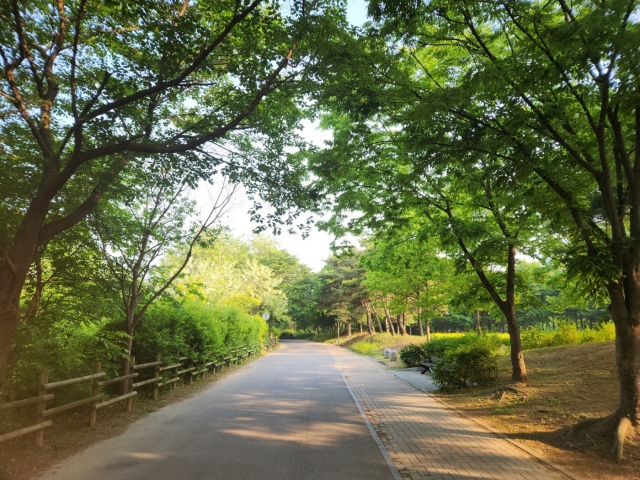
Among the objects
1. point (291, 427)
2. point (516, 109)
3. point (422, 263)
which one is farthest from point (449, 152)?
point (422, 263)

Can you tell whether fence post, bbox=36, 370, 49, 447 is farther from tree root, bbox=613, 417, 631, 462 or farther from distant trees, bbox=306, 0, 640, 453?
tree root, bbox=613, 417, 631, 462

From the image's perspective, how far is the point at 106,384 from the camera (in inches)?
295

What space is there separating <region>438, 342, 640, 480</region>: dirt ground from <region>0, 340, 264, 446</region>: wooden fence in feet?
24.4

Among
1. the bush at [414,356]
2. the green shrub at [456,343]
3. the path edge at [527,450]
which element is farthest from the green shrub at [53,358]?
the bush at [414,356]

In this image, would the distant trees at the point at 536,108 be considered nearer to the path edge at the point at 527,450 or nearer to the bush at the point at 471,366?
the path edge at the point at 527,450

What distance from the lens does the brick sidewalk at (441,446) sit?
4883 mm

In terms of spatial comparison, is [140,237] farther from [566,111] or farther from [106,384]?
[566,111]

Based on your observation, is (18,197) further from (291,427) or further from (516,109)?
(516,109)

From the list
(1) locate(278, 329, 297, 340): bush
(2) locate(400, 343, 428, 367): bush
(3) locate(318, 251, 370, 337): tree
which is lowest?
(1) locate(278, 329, 297, 340): bush

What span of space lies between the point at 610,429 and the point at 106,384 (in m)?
8.74

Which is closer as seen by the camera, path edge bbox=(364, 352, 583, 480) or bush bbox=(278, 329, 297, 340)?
path edge bbox=(364, 352, 583, 480)

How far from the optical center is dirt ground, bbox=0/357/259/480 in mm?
5043

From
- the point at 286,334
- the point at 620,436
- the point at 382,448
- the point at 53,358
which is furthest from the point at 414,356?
the point at 286,334

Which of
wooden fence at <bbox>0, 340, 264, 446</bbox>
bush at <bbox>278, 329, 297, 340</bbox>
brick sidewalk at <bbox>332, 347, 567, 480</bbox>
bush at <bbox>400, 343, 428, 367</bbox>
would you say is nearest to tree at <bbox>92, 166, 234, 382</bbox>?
wooden fence at <bbox>0, 340, 264, 446</bbox>
